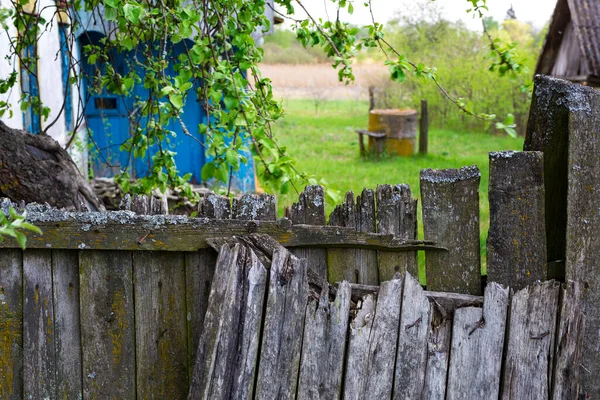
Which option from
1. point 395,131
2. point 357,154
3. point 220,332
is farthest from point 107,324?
point 357,154

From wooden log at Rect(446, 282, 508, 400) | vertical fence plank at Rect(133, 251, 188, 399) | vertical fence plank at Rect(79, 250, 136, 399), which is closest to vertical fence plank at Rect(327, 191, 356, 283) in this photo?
wooden log at Rect(446, 282, 508, 400)

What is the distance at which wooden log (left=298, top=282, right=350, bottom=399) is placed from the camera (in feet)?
8.32

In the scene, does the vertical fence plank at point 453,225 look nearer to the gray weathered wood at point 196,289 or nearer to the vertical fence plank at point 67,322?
the gray weathered wood at point 196,289

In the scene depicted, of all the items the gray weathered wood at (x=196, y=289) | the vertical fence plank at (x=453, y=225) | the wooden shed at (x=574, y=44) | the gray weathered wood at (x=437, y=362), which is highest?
the wooden shed at (x=574, y=44)

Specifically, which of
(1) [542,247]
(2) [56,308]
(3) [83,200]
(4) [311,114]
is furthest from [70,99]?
(4) [311,114]

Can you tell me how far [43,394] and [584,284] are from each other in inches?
81.3

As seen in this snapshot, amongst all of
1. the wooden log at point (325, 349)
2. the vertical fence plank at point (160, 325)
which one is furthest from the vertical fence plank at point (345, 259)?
the vertical fence plank at point (160, 325)

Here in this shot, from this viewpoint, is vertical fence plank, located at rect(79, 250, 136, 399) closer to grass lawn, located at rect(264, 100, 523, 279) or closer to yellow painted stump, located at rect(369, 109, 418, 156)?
grass lawn, located at rect(264, 100, 523, 279)

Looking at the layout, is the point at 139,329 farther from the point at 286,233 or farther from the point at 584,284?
the point at 584,284

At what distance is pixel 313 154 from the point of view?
1650 centimetres

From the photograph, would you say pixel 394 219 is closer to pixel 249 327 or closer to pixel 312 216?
pixel 312 216

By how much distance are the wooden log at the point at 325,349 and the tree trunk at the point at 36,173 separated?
1294 millimetres

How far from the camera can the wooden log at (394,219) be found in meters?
2.70

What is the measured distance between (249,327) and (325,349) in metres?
0.28
